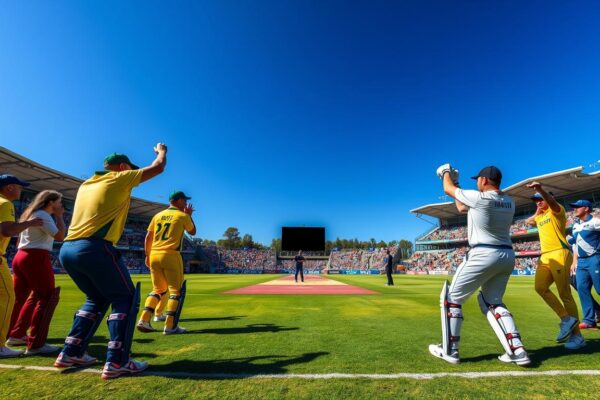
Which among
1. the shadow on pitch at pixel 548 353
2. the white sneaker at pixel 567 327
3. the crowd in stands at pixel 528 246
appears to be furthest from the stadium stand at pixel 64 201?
the crowd in stands at pixel 528 246

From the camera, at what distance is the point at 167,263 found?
4.95 m

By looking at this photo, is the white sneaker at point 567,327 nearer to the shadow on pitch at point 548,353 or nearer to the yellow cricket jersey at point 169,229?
the shadow on pitch at point 548,353

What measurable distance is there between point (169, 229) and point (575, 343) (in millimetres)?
6010

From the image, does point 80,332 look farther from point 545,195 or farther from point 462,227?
point 462,227

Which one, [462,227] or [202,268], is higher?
[462,227]

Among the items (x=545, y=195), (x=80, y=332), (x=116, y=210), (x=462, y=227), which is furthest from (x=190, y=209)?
(x=462, y=227)

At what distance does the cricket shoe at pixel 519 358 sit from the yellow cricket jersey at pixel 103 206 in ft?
14.2

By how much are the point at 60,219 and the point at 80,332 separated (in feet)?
7.19

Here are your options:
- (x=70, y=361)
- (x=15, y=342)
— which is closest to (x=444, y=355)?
(x=70, y=361)

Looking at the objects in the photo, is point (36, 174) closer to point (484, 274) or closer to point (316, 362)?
point (316, 362)

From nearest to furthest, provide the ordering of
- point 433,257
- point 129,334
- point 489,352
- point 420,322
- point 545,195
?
point 129,334 < point 489,352 < point 545,195 < point 420,322 < point 433,257

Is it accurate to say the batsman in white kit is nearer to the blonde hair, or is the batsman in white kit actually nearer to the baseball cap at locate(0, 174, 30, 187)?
the blonde hair

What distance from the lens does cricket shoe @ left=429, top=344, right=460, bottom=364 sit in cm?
317

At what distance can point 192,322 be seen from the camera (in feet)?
19.3
